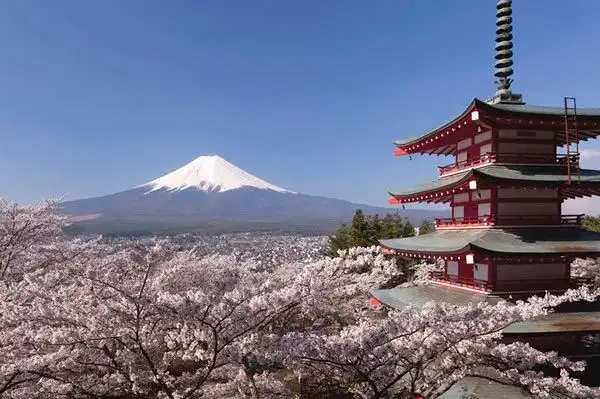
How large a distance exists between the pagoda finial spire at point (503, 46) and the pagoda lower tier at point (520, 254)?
13.1 feet

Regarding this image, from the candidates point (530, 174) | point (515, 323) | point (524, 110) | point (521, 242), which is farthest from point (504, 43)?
point (515, 323)

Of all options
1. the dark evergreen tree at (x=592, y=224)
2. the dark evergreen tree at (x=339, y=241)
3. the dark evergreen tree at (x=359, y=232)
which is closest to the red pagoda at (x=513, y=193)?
the dark evergreen tree at (x=359, y=232)

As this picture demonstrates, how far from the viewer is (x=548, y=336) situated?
967 cm

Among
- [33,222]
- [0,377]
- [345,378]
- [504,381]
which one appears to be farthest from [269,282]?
[33,222]

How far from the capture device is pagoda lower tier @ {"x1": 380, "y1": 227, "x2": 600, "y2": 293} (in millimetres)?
10023

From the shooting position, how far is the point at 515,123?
35.8ft

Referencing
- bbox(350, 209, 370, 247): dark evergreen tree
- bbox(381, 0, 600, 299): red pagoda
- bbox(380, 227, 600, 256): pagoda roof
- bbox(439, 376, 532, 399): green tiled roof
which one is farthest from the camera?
bbox(350, 209, 370, 247): dark evergreen tree

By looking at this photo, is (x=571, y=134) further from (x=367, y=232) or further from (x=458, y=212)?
(x=367, y=232)

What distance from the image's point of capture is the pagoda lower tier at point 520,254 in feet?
32.9

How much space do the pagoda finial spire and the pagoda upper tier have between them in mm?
862

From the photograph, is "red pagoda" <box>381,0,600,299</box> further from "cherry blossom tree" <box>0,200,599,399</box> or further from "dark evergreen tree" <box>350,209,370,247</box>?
"dark evergreen tree" <box>350,209,370,247</box>

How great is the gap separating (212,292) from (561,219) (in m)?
9.24

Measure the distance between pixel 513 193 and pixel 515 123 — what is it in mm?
1706

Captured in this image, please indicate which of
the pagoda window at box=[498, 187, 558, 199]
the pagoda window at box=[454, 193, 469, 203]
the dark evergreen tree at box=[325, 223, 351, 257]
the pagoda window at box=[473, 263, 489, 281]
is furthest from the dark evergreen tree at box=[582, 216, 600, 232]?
the pagoda window at box=[473, 263, 489, 281]
